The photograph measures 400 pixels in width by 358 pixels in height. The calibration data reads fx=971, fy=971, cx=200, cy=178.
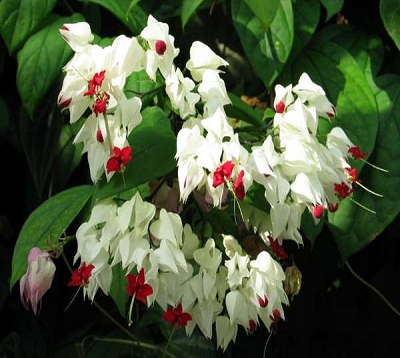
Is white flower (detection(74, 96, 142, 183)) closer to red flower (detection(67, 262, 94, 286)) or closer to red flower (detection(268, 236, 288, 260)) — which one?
red flower (detection(67, 262, 94, 286))

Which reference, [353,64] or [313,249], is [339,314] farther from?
[353,64]

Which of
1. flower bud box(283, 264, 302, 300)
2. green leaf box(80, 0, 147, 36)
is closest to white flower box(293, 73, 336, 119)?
flower bud box(283, 264, 302, 300)

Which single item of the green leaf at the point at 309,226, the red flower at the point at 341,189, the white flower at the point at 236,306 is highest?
the red flower at the point at 341,189

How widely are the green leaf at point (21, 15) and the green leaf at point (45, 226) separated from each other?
26cm

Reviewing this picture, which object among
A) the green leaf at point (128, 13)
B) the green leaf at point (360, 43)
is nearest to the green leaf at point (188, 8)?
the green leaf at point (128, 13)

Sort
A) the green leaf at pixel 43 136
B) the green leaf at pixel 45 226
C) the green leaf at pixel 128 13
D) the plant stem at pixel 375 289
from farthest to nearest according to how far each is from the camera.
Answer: the plant stem at pixel 375 289 < the green leaf at pixel 43 136 < the green leaf at pixel 128 13 < the green leaf at pixel 45 226

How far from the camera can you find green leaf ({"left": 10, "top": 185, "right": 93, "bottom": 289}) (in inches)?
49.3

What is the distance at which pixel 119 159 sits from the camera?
1.07 m

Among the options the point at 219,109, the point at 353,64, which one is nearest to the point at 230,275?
the point at 219,109

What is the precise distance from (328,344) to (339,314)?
6 centimetres

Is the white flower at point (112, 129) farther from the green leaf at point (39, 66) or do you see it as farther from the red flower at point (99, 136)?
Answer: the green leaf at point (39, 66)

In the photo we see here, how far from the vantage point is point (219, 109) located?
1.10 metres

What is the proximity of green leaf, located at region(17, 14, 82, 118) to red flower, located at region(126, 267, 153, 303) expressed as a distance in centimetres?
43

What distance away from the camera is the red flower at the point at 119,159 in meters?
1.06
